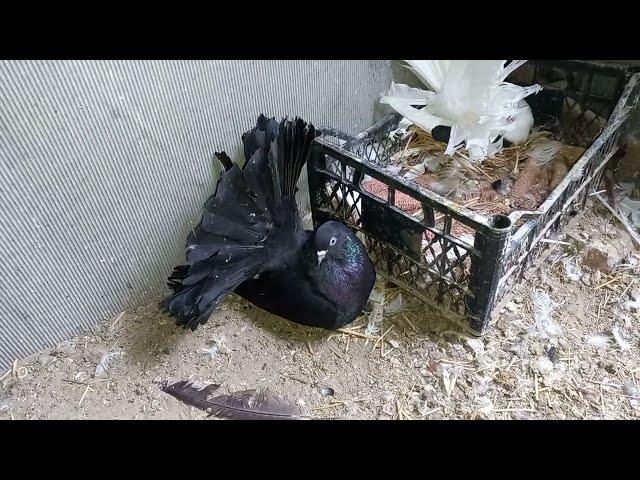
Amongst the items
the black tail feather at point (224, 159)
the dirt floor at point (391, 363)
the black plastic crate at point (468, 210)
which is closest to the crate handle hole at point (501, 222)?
the black plastic crate at point (468, 210)

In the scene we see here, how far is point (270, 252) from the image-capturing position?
150 cm

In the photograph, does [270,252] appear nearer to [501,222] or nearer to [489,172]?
[501,222]

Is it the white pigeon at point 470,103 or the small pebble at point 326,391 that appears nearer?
the small pebble at point 326,391

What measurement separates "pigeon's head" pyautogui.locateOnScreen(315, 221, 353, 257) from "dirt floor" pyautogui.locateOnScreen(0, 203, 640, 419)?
0.81 ft

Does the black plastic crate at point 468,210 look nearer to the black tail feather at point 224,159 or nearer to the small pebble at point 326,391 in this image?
the black tail feather at point 224,159

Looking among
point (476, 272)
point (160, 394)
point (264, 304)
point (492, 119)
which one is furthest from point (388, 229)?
point (160, 394)

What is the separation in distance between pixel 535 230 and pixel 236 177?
80 cm

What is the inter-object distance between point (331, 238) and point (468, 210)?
371mm

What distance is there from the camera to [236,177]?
143 centimetres

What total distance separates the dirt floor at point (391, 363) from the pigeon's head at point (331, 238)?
0.25m

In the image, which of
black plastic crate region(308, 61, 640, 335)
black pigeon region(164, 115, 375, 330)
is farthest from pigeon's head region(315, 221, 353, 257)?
black plastic crate region(308, 61, 640, 335)

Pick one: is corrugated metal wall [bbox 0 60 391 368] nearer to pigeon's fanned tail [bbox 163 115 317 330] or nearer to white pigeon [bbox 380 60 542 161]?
pigeon's fanned tail [bbox 163 115 317 330]

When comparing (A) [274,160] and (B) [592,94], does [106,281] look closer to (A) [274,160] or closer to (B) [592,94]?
(A) [274,160]

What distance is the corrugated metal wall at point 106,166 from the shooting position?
1271 mm
